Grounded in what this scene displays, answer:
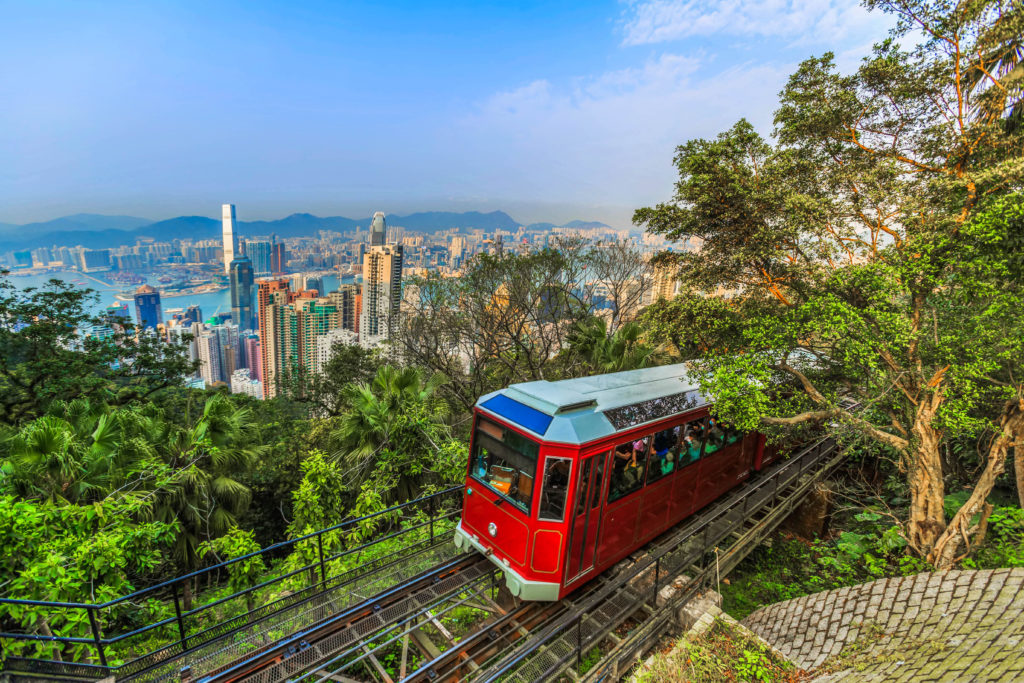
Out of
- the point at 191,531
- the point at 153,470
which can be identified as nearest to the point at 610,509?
the point at 153,470

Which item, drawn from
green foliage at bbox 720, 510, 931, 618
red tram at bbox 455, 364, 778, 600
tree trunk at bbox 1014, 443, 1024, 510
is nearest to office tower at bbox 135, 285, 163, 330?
red tram at bbox 455, 364, 778, 600

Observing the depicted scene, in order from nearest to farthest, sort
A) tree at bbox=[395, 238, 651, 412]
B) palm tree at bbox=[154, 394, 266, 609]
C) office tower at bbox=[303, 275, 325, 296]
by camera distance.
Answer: palm tree at bbox=[154, 394, 266, 609]
tree at bbox=[395, 238, 651, 412]
office tower at bbox=[303, 275, 325, 296]

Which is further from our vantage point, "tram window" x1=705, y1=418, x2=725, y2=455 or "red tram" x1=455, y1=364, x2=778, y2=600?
"tram window" x1=705, y1=418, x2=725, y2=455

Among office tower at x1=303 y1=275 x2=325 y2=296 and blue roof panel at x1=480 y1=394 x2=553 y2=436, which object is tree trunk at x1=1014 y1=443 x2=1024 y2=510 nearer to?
blue roof panel at x1=480 y1=394 x2=553 y2=436

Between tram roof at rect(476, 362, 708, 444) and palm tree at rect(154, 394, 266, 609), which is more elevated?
tram roof at rect(476, 362, 708, 444)

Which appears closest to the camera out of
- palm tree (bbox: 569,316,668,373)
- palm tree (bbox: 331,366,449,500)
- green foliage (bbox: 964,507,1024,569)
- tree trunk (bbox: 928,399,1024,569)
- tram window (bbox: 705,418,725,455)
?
green foliage (bbox: 964,507,1024,569)

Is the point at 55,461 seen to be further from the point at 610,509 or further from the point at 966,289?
the point at 966,289

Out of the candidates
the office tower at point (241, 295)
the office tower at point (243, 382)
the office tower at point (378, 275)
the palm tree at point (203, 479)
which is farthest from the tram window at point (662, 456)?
the office tower at point (241, 295)
